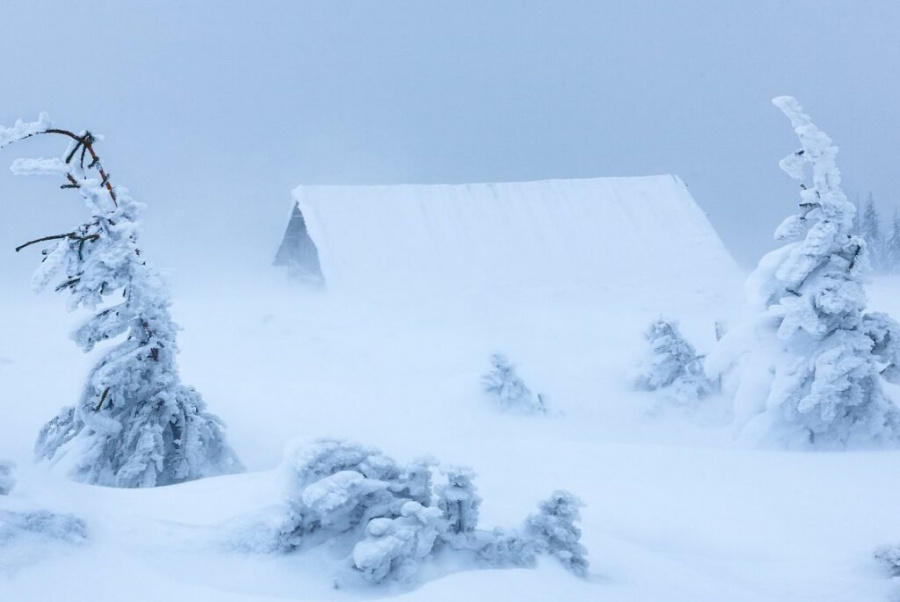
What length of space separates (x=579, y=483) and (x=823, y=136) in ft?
21.3

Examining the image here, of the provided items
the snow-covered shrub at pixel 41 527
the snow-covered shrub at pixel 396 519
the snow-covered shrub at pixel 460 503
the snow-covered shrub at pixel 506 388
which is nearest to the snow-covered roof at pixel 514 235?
the snow-covered shrub at pixel 506 388

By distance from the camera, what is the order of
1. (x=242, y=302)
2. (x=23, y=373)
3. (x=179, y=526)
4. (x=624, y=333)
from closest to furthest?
(x=179, y=526) < (x=23, y=373) < (x=624, y=333) < (x=242, y=302)

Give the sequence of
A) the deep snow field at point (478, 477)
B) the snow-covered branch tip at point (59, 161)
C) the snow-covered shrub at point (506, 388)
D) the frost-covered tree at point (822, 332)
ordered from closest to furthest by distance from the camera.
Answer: the deep snow field at point (478, 477), the snow-covered branch tip at point (59, 161), the frost-covered tree at point (822, 332), the snow-covered shrub at point (506, 388)

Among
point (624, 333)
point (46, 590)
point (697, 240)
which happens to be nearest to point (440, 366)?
point (624, 333)

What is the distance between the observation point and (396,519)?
13.9ft

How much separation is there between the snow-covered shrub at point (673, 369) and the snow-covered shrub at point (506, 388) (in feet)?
11.1

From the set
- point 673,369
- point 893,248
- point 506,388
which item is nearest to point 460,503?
point 506,388

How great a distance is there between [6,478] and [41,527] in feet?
2.16

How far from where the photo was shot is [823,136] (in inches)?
382

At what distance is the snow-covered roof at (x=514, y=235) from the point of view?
2634 centimetres

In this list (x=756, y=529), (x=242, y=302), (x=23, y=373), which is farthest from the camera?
(x=242, y=302)

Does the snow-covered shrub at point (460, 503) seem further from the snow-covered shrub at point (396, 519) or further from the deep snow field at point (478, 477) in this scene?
the deep snow field at point (478, 477)

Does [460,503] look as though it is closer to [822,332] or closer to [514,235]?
[822,332]

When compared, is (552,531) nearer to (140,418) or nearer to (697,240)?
(140,418)
